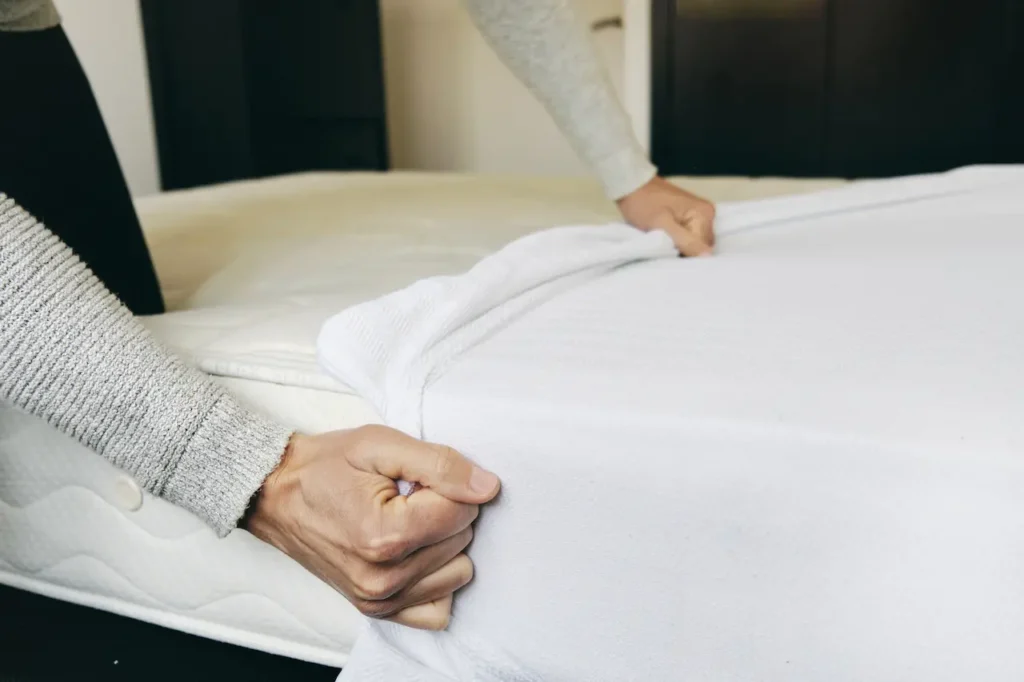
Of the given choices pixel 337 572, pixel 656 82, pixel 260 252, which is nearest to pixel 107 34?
pixel 656 82

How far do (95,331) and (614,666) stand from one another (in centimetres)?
36

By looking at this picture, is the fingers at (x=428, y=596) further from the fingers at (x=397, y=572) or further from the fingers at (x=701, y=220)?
the fingers at (x=701, y=220)

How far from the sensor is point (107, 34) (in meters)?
2.45

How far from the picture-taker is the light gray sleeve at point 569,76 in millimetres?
931

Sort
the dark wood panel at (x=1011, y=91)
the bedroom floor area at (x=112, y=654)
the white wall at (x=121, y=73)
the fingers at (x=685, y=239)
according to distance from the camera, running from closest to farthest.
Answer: the bedroom floor area at (x=112, y=654)
the fingers at (x=685, y=239)
the white wall at (x=121, y=73)
the dark wood panel at (x=1011, y=91)

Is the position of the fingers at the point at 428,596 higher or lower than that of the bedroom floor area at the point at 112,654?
higher

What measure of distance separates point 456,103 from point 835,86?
1.35m

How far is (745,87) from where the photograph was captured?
2.80 metres

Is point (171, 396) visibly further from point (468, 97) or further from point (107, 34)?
point (468, 97)

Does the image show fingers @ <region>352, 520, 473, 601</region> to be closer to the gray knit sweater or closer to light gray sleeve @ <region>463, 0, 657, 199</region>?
the gray knit sweater

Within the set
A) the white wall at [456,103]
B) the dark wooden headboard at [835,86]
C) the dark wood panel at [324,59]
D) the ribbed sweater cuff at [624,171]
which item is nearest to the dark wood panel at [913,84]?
the dark wooden headboard at [835,86]

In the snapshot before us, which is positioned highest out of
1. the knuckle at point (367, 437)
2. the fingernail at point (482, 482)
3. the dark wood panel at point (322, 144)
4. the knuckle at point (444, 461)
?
the knuckle at point (367, 437)

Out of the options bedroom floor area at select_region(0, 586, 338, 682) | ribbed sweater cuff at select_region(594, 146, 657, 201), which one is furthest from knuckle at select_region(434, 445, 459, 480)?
ribbed sweater cuff at select_region(594, 146, 657, 201)

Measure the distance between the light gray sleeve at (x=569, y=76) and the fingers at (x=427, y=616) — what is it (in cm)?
57
